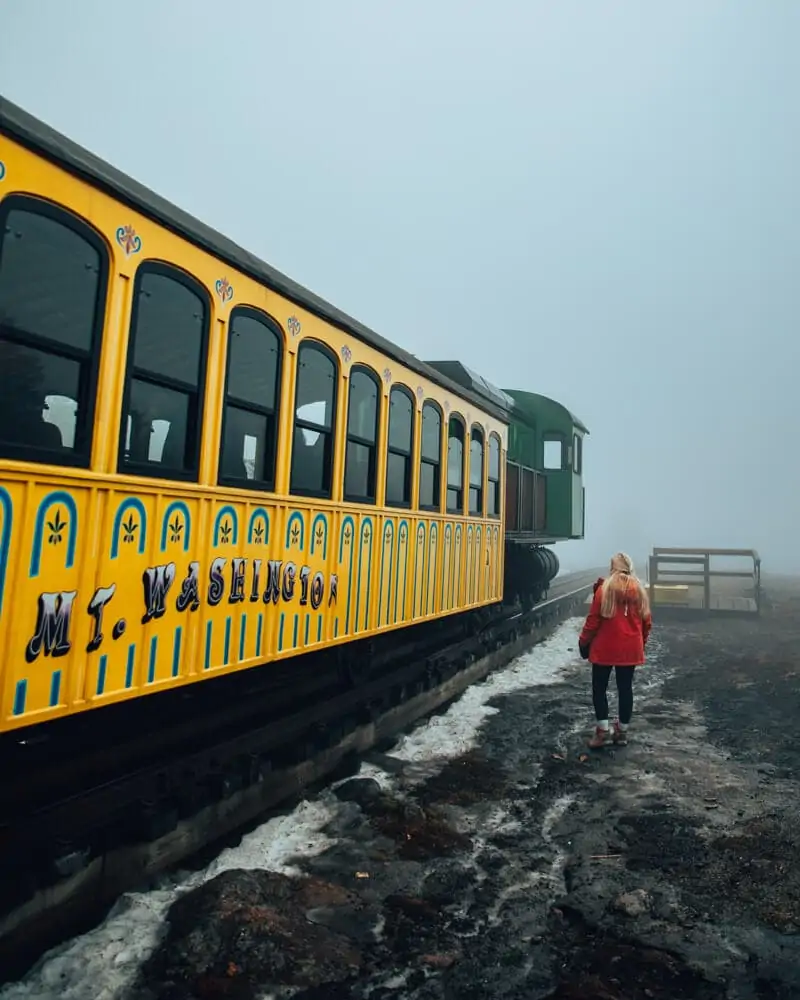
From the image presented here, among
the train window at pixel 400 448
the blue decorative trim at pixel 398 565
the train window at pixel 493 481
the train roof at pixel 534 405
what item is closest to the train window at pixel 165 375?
the train window at pixel 400 448

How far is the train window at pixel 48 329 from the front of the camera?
2.75 metres

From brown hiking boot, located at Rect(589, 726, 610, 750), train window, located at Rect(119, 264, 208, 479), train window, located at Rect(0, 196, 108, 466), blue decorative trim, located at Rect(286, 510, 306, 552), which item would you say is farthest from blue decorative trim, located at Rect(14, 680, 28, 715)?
brown hiking boot, located at Rect(589, 726, 610, 750)

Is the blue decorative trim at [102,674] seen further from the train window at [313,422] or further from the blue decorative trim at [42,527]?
the train window at [313,422]

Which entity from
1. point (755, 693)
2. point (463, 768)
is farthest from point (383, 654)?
point (755, 693)

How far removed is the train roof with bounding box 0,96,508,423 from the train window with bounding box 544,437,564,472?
25.9 ft

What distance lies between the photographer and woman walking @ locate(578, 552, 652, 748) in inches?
229

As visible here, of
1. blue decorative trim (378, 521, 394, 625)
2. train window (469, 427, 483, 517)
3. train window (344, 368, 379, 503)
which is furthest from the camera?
train window (469, 427, 483, 517)

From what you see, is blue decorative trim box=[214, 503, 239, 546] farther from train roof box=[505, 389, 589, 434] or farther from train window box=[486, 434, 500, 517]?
train roof box=[505, 389, 589, 434]

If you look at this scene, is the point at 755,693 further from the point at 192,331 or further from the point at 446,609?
the point at 192,331

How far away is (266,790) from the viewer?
4301mm

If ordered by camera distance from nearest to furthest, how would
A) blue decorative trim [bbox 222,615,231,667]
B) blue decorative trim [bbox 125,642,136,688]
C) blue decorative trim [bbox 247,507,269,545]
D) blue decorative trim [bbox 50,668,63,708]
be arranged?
blue decorative trim [bbox 50,668,63,708], blue decorative trim [bbox 125,642,136,688], blue decorative trim [bbox 222,615,231,667], blue decorative trim [bbox 247,507,269,545]

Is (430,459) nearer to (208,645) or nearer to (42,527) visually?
(208,645)

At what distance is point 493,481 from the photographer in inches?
352

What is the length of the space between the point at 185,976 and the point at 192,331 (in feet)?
10.2
